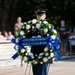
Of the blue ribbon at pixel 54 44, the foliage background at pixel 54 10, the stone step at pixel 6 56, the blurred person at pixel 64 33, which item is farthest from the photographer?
the foliage background at pixel 54 10

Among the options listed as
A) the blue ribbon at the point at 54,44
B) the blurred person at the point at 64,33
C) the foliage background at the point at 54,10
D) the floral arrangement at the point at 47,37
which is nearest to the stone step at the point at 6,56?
the blurred person at the point at 64,33

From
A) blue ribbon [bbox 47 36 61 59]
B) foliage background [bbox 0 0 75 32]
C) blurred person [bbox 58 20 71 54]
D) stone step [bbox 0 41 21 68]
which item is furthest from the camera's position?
foliage background [bbox 0 0 75 32]

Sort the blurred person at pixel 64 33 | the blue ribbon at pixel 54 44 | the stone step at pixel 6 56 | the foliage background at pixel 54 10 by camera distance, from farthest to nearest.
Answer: the foliage background at pixel 54 10
the blurred person at pixel 64 33
the stone step at pixel 6 56
the blue ribbon at pixel 54 44

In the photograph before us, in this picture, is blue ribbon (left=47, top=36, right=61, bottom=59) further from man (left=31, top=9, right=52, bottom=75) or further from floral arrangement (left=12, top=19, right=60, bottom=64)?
man (left=31, top=9, right=52, bottom=75)

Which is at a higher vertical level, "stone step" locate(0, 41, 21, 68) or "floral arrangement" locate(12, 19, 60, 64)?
"floral arrangement" locate(12, 19, 60, 64)

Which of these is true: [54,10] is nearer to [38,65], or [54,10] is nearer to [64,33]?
[64,33]

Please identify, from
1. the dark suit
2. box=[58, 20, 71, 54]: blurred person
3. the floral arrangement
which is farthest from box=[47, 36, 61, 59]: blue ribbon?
box=[58, 20, 71, 54]: blurred person

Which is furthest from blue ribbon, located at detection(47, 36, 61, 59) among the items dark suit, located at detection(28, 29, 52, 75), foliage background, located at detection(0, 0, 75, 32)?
foliage background, located at detection(0, 0, 75, 32)

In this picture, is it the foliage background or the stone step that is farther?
the foliage background

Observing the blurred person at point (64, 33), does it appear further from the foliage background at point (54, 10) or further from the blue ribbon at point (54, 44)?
the blue ribbon at point (54, 44)

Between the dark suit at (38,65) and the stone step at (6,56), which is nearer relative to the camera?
the dark suit at (38,65)

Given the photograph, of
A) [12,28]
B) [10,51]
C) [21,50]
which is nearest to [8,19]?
[12,28]

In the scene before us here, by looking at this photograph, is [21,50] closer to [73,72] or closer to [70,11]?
[73,72]

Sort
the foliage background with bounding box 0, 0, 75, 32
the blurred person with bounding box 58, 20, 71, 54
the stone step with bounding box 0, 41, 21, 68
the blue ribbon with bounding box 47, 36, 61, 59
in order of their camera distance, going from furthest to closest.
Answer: the foliage background with bounding box 0, 0, 75, 32 < the blurred person with bounding box 58, 20, 71, 54 < the stone step with bounding box 0, 41, 21, 68 < the blue ribbon with bounding box 47, 36, 61, 59
